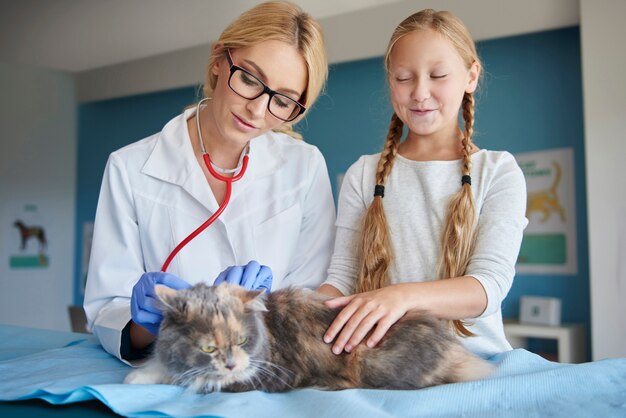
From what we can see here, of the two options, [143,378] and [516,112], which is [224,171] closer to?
[143,378]

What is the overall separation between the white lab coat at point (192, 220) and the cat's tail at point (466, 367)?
2.14ft

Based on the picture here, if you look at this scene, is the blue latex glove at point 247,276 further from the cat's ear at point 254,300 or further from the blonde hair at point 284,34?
the blonde hair at point 284,34

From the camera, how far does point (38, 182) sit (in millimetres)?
5266

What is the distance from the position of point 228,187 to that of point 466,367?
0.80 metres

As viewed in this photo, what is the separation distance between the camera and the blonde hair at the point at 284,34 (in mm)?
1501

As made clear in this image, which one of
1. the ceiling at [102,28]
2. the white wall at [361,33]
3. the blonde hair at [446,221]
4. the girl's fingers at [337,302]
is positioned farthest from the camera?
the ceiling at [102,28]

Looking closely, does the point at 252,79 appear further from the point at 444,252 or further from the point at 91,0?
the point at 91,0

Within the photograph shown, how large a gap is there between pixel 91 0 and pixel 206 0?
4.14 feet

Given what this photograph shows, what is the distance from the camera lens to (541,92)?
3533 mm

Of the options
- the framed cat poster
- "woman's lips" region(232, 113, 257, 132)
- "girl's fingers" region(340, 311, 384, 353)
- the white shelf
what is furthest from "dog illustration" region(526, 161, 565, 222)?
"girl's fingers" region(340, 311, 384, 353)

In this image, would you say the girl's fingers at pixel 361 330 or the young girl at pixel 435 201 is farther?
the young girl at pixel 435 201

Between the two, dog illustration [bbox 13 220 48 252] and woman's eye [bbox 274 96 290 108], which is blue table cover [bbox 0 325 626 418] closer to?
woman's eye [bbox 274 96 290 108]

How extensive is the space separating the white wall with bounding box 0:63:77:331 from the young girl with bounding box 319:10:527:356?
432 cm

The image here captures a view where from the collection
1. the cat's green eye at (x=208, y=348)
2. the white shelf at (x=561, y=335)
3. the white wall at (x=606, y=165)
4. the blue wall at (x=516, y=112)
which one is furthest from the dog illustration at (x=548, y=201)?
the cat's green eye at (x=208, y=348)
